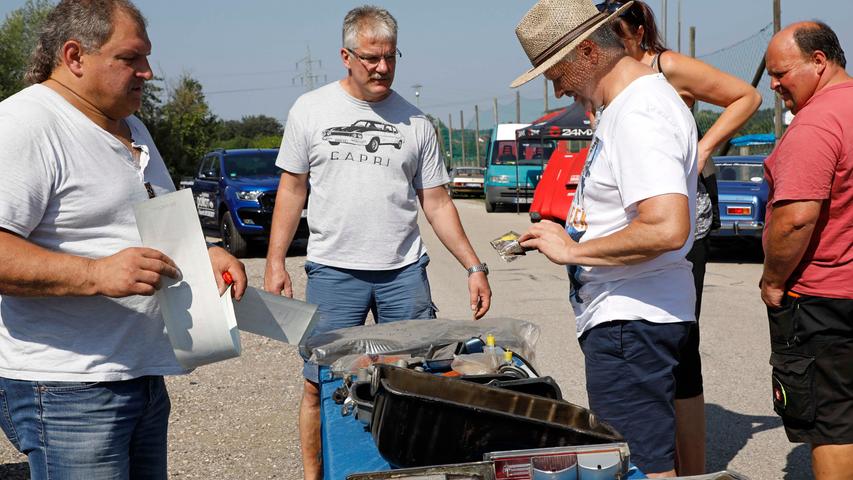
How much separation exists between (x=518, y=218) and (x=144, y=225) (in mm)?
21894

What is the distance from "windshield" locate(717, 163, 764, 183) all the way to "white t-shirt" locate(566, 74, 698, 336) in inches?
450

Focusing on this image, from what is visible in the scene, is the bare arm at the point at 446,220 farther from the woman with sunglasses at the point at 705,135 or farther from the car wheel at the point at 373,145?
the woman with sunglasses at the point at 705,135

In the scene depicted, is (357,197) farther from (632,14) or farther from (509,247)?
(632,14)

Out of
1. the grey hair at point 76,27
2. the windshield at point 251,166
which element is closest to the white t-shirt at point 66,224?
the grey hair at point 76,27

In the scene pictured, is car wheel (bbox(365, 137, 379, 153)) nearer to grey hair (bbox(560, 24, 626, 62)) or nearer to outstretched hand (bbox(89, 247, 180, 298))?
grey hair (bbox(560, 24, 626, 62))

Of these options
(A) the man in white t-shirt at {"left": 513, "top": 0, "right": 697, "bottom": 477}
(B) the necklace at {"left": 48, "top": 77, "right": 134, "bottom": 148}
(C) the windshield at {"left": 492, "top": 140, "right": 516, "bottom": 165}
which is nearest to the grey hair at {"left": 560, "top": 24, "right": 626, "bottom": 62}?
(A) the man in white t-shirt at {"left": 513, "top": 0, "right": 697, "bottom": 477}

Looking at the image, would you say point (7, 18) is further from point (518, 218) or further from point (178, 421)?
point (178, 421)

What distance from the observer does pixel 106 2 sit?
253 cm

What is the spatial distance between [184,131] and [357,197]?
39.9m

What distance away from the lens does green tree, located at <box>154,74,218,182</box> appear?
39.9 metres

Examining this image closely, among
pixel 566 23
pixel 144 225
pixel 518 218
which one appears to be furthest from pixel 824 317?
pixel 518 218

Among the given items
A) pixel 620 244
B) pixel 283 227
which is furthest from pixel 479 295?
pixel 620 244

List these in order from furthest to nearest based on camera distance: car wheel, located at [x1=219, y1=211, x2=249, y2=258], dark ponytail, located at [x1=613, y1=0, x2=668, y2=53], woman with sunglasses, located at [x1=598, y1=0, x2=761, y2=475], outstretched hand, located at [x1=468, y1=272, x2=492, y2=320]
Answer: car wheel, located at [x1=219, y1=211, x2=249, y2=258] < outstretched hand, located at [x1=468, y1=272, x2=492, y2=320] < woman with sunglasses, located at [x1=598, y1=0, x2=761, y2=475] < dark ponytail, located at [x1=613, y1=0, x2=668, y2=53]

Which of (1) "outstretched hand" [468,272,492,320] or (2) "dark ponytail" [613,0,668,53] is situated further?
(1) "outstretched hand" [468,272,492,320]
